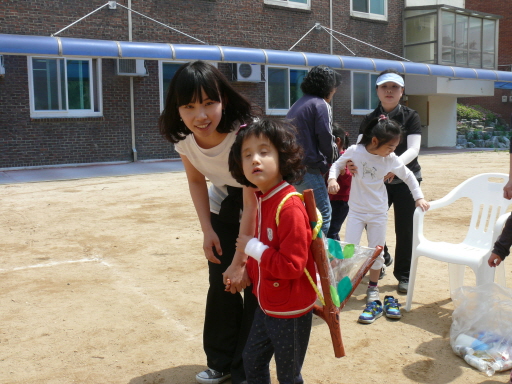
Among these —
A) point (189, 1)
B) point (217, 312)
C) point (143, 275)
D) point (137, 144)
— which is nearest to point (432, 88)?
point (189, 1)

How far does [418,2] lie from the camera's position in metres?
23.0

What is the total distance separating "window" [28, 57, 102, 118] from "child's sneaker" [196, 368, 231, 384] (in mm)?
Answer: 12443

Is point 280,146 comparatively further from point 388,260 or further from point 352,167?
point 388,260

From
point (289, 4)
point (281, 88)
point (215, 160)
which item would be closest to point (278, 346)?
point (215, 160)

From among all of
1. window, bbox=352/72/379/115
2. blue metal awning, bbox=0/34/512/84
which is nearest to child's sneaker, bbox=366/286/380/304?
blue metal awning, bbox=0/34/512/84

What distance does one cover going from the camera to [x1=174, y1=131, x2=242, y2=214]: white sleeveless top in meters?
2.74

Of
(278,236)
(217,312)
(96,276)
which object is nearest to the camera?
(278,236)

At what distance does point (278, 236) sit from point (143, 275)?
3.07 metres

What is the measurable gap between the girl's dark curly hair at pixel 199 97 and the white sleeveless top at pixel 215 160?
0.17ft

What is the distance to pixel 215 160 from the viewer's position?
2.77 meters

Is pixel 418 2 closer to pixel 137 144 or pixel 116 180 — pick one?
pixel 137 144

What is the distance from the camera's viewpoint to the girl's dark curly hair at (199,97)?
2543mm

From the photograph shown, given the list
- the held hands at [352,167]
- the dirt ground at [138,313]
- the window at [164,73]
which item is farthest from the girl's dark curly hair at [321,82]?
the window at [164,73]

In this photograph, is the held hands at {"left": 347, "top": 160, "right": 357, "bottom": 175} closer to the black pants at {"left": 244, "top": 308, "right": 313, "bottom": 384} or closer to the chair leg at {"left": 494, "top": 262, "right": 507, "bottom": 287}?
the chair leg at {"left": 494, "top": 262, "right": 507, "bottom": 287}
